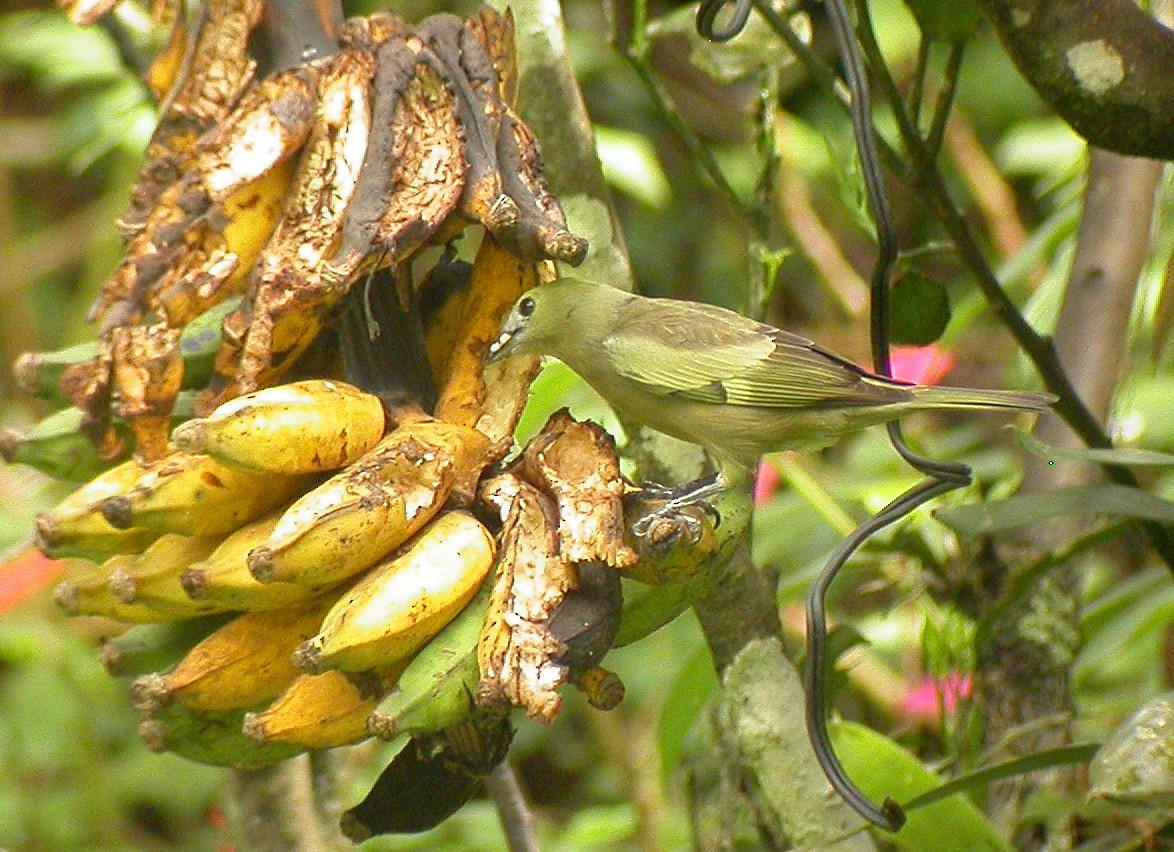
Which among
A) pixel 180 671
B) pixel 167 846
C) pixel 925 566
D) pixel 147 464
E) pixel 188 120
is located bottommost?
pixel 167 846

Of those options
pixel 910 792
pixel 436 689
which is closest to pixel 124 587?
pixel 436 689

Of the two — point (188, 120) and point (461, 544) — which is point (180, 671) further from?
point (188, 120)

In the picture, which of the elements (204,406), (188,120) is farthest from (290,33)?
(204,406)

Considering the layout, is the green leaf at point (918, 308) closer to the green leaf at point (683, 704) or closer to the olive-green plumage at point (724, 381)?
the olive-green plumage at point (724, 381)

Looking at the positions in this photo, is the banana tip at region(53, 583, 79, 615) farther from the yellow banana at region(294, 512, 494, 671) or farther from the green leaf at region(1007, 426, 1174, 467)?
the green leaf at region(1007, 426, 1174, 467)

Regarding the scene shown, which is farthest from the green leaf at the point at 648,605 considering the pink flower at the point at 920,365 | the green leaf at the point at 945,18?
the pink flower at the point at 920,365

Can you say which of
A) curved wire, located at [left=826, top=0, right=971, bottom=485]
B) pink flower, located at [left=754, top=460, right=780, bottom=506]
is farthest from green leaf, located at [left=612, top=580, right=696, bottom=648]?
pink flower, located at [left=754, top=460, right=780, bottom=506]

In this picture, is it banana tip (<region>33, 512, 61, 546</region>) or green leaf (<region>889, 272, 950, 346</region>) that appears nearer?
banana tip (<region>33, 512, 61, 546</region>)
